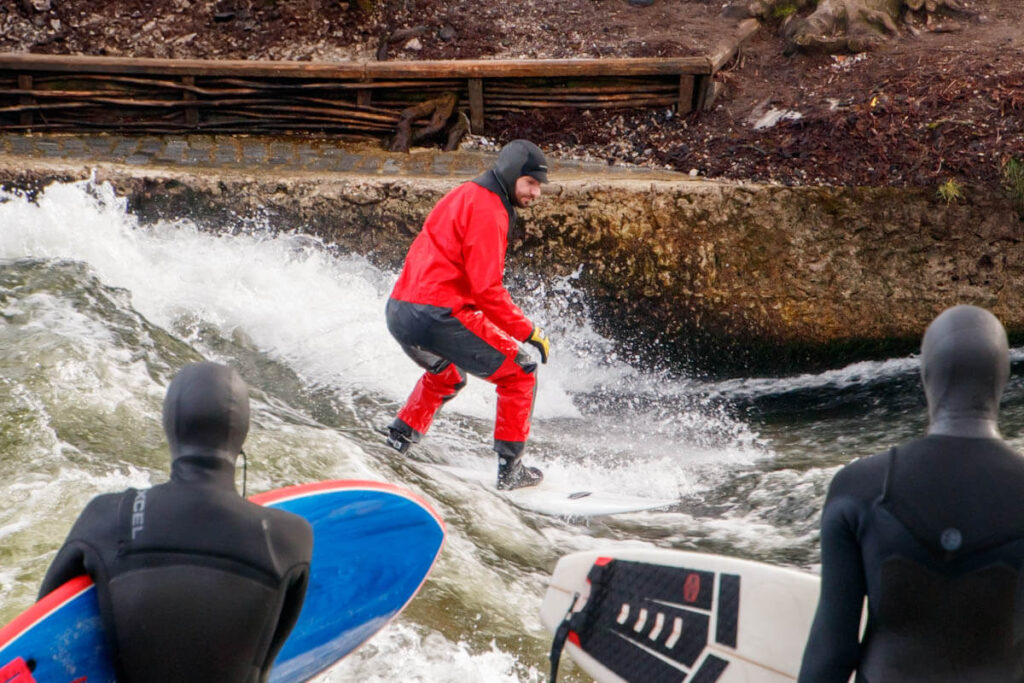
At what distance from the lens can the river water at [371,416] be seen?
3.65m

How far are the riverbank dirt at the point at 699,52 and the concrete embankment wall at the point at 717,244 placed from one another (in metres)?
0.39

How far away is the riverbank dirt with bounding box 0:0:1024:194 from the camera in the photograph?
7.04m

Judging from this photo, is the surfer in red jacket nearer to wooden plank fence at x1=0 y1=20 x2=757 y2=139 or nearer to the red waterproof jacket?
the red waterproof jacket

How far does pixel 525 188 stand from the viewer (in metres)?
4.31

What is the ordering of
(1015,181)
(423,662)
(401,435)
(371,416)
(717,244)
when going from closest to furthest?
1. (423,662)
2. (401,435)
3. (371,416)
4. (1015,181)
5. (717,244)

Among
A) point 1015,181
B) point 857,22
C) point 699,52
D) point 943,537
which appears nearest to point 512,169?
point 943,537

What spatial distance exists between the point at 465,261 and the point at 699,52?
533cm

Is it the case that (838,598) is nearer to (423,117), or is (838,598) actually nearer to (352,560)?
(352,560)

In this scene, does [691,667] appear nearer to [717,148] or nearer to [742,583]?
[742,583]

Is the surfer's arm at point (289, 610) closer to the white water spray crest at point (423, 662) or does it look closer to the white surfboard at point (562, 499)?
the white water spray crest at point (423, 662)

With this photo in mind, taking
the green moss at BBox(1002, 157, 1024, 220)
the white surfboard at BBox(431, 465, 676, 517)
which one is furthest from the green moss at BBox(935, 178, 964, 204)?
the white surfboard at BBox(431, 465, 676, 517)

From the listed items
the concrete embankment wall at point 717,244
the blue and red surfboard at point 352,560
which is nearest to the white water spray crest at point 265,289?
the concrete embankment wall at point 717,244

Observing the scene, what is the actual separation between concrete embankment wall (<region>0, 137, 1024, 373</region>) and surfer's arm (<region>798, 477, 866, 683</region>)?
5031 millimetres

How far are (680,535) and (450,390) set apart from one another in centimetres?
131
